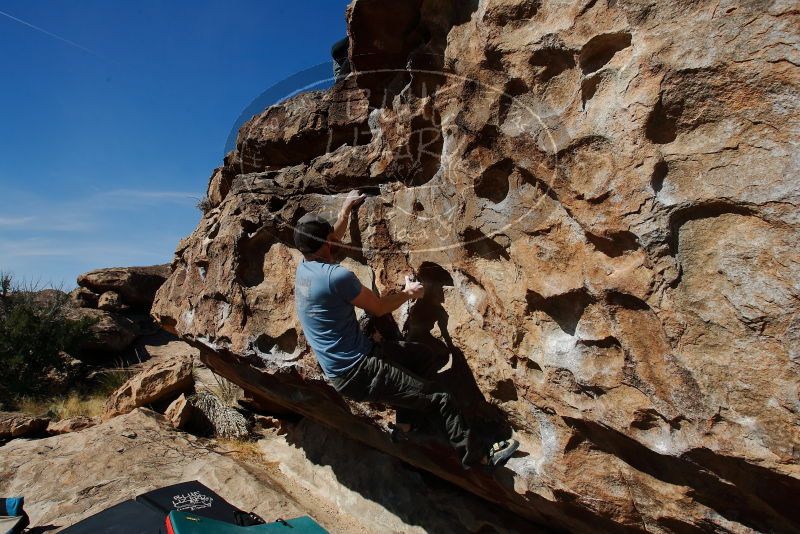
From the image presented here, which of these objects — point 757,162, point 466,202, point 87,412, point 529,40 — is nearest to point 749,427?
point 757,162

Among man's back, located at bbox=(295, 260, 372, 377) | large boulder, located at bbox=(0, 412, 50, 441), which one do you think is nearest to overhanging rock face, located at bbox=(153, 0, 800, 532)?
man's back, located at bbox=(295, 260, 372, 377)

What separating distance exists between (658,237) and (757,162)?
0.46 meters

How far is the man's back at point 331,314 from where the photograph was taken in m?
3.16

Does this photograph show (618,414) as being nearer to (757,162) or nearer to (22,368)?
(757,162)

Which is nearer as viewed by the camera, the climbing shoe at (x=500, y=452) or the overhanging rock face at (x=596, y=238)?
the overhanging rock face at (x=596, y=238)

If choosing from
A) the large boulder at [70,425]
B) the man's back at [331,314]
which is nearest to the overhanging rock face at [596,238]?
the man's back at [331,314]

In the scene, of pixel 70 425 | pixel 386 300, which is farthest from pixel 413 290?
pixel 70 425

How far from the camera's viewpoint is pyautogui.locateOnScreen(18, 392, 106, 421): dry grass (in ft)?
28.8

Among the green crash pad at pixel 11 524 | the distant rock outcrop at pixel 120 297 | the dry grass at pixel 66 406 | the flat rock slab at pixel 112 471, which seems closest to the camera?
the green crash pad at pixel 11 524

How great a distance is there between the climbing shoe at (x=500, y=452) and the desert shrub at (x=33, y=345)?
31.7 ft

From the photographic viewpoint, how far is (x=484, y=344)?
11.2ft

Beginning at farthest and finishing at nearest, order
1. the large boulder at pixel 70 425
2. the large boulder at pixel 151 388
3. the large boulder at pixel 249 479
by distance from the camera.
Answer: the large boulder at pixel 151 388
the large boulder at pixel 70 425
the large boulder at pixel 249 479

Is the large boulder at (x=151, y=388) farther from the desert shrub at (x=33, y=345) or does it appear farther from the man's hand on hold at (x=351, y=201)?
the man's hand on hold at (x=351, y=201)

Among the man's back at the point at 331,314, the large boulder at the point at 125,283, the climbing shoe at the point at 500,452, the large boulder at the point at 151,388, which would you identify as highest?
the large boulder at the point at 125,283
